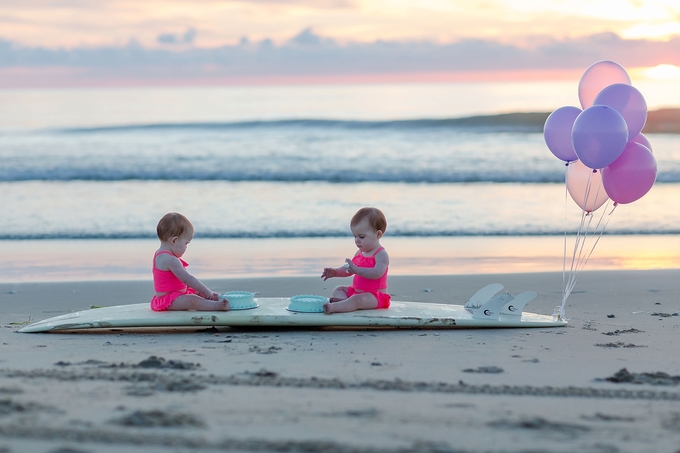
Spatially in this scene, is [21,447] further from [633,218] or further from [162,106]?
[162,106]

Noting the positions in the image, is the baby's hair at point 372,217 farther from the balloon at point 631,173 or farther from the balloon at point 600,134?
the balloon at point 631,173

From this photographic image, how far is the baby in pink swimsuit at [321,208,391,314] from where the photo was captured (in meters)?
5.81

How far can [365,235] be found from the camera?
587cm

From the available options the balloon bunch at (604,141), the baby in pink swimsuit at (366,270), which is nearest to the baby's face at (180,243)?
the baby in pink swimsuit at (366,270)

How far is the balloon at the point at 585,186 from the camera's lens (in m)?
6.20

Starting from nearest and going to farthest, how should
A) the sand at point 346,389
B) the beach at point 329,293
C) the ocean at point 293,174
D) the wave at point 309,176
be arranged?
the sand at point 346,389
the beach at point 329,293
the ocean at point 293,174
the wave at point 309,176

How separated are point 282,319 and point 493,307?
160 cm

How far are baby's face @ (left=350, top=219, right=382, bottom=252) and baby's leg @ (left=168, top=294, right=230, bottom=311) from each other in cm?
111

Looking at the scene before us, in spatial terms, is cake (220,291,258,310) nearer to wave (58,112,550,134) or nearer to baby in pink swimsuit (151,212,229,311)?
baby in pink swimsuit (151,212,229,311)

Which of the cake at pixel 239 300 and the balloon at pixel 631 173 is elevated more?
the balloon at pixel 631 173

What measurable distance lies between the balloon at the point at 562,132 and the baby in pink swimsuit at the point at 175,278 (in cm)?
290

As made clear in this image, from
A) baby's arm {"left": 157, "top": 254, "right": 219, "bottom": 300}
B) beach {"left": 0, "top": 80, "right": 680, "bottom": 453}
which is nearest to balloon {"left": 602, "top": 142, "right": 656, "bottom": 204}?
beach {"left": 0, "top": 80, "right": 680, "bottom": 453}

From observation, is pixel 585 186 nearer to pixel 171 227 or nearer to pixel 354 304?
pixel 354 304

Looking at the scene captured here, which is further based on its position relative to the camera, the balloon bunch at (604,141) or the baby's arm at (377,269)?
the baby's arm at (377,269)
